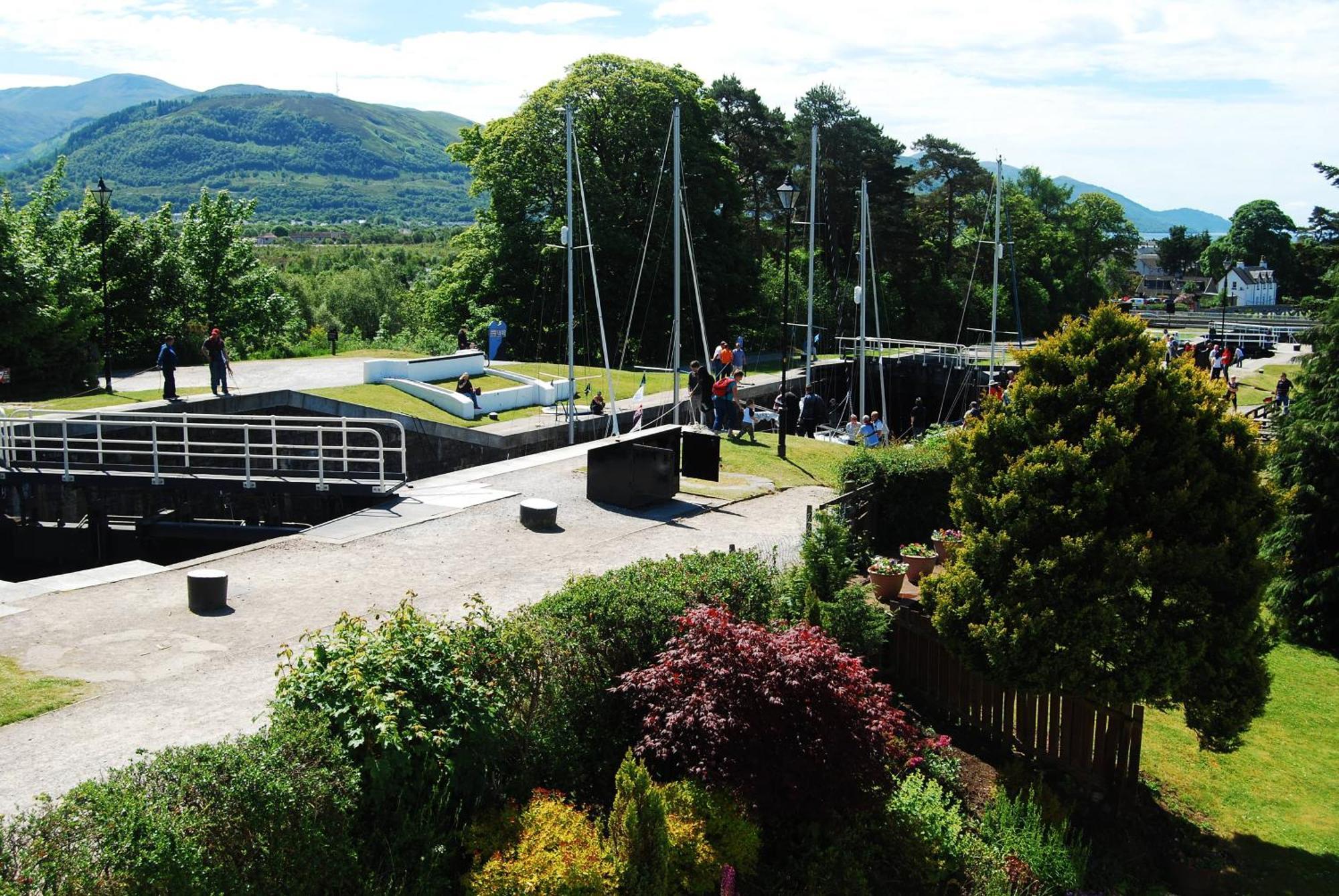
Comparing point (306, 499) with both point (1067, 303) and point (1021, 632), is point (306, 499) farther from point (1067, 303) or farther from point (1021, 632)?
point (1067, 303)

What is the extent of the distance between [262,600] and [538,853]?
255 inches

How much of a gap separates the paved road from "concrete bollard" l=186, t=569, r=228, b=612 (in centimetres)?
1387

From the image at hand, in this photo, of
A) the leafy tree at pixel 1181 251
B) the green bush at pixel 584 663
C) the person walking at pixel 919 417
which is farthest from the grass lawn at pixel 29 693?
→ the leafy tree at pixel 1181 251

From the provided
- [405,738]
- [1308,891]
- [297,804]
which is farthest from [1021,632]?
[297,804]

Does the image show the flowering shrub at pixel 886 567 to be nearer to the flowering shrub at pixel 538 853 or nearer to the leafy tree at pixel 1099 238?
the flowering shrub at pixel 538 853

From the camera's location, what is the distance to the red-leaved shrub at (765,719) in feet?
27.8

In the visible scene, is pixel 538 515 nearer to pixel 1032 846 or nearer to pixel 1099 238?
pixel 1032 846

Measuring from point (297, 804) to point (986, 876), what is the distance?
223 inches

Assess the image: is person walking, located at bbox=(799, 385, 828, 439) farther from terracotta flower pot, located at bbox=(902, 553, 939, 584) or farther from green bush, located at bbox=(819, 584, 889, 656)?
green bush, located at bbox=(819, 584, 889, 656)

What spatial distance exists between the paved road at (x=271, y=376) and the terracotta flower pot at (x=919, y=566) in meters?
16.6

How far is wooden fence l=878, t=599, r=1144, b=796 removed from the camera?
35.1 ft

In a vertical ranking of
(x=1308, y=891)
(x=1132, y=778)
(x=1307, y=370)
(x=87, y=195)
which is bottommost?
(x=1308, y=891)

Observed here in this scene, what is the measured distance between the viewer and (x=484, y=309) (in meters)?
44.4

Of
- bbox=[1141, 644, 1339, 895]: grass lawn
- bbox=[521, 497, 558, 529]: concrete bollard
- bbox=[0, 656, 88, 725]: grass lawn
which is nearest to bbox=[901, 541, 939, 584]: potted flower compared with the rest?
bbox=[1141, 644, 1339, 895]: grass lawn
